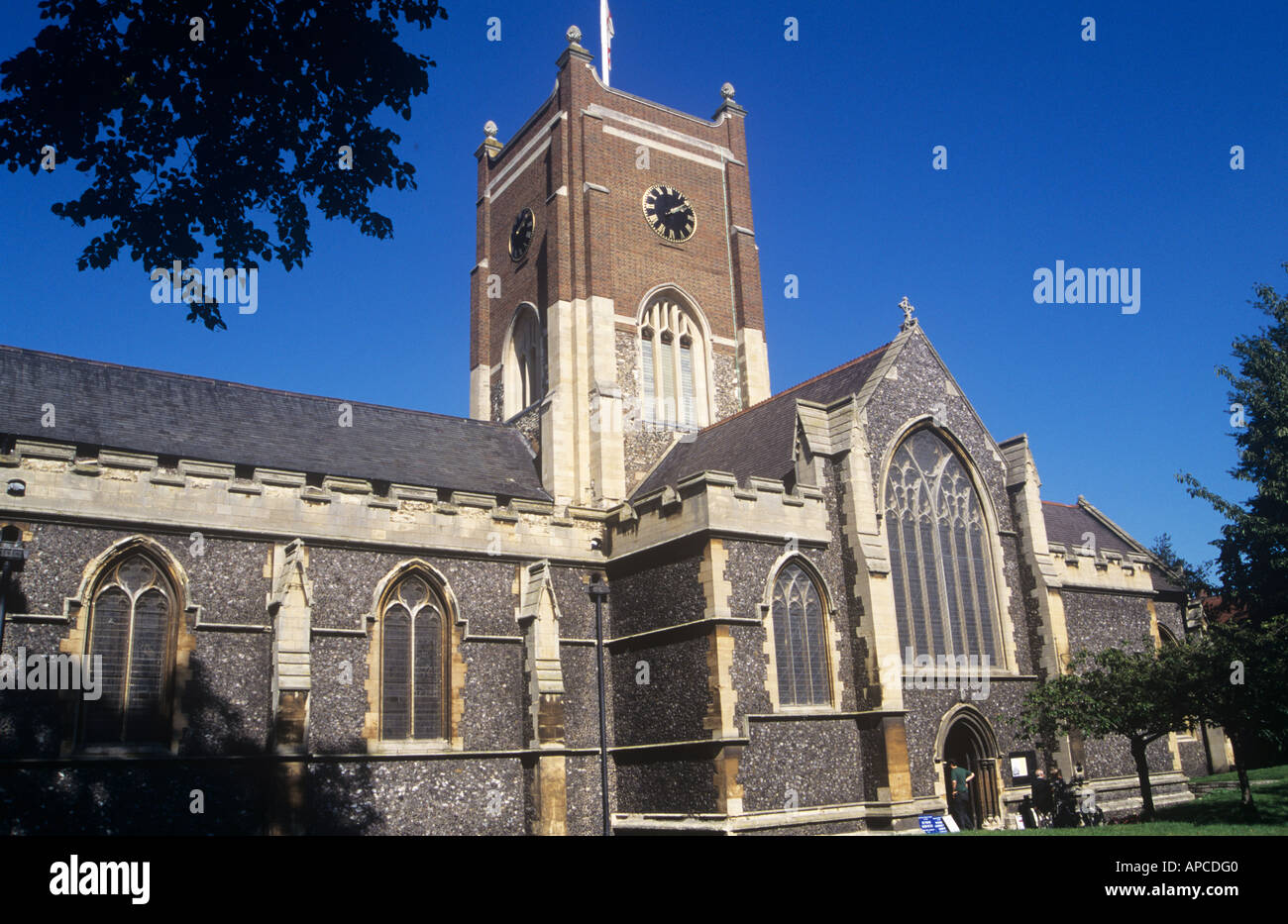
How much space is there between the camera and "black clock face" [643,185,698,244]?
1281 inches

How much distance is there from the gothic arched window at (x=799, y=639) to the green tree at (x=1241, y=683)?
7.52 metres

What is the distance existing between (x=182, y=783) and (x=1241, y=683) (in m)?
20.0

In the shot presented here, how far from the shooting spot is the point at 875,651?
69.8 feet

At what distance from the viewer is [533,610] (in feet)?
71.6

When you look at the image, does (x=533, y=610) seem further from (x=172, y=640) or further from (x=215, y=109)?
(x=215, y=109)

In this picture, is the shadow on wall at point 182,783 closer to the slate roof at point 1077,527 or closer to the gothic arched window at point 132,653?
the gothic arched window at point 132,653

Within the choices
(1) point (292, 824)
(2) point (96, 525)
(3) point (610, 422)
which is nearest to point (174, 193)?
(2) point (96, 525)

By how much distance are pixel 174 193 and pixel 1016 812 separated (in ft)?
69.9

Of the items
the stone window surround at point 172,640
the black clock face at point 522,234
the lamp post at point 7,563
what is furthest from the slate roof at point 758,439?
the lamp post at point 7,563

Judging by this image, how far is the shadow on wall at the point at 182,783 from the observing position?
1652 cm

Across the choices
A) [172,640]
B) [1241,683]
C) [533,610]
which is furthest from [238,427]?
[1241,683]

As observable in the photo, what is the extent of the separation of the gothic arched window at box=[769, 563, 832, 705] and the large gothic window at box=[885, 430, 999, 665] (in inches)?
83.2

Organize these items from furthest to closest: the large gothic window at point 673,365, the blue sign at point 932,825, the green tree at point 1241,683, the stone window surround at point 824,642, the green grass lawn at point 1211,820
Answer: the large gothic window at point 673,365
the stone window surround at point 824,642
the blue sign at point 932,825
the green tree at point 1241,683
the green grass lawn at point 1211,820
